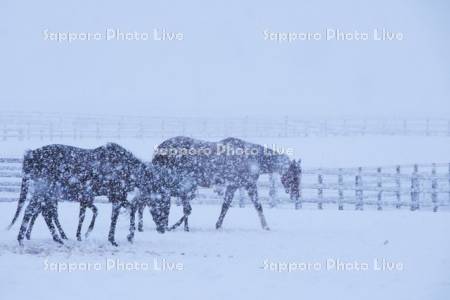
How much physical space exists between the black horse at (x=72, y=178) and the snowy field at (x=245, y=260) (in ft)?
1.90

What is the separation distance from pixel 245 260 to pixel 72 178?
3024 mm

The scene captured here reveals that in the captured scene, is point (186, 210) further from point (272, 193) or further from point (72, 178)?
point (272, 193)

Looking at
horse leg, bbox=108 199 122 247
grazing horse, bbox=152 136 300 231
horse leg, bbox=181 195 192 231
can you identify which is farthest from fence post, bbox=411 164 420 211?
horse leg, bbox=108 199 122 247

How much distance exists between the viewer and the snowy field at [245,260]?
592 centimetres

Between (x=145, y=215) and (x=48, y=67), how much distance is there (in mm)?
46491

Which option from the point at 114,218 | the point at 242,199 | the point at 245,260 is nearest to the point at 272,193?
the point at 242,199

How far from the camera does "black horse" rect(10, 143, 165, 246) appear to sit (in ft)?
26.8

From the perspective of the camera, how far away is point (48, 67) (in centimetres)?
5512

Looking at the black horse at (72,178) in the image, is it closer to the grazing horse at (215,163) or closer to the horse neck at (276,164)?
the grazing horse at (215,163)

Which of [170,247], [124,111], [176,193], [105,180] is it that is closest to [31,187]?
[105,180]

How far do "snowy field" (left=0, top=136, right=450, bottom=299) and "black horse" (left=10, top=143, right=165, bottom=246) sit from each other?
58cm

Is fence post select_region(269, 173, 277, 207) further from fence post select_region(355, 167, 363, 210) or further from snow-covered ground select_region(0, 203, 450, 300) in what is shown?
snow-covered ground select_region(0, 203, 450, 300)

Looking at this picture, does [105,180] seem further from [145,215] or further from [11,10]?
[11,10]

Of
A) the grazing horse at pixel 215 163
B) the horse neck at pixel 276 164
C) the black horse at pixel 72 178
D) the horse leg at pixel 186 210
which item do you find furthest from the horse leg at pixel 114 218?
the horse neck at pixel 276 164
